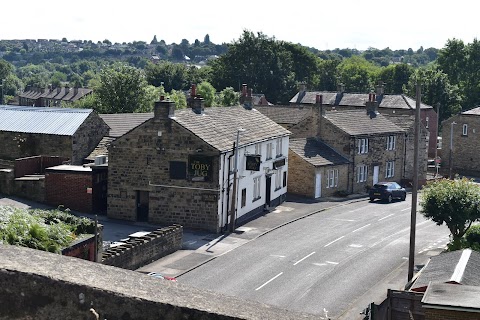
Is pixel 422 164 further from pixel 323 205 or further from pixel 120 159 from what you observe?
pixel 120 159

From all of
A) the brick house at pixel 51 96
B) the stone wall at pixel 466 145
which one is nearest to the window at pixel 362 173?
the stone wall at pixel 466 145

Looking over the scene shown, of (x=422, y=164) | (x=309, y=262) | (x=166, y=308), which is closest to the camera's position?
(x=166, y=308)

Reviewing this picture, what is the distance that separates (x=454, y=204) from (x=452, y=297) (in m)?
20.7

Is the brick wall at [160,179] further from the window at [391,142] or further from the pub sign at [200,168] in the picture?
the window at [391,142]

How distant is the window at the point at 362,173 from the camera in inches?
2356

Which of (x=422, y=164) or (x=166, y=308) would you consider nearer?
(x=166, y=308)

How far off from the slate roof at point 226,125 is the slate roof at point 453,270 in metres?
18.2

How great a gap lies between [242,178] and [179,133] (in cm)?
521

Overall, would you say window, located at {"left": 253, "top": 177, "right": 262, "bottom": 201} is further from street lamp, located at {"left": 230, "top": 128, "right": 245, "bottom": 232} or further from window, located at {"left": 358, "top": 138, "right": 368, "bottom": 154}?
window, located at {"left": 358, "top": 138, "right": 368, "bottom": 154}

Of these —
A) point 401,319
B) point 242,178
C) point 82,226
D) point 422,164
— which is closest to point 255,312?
point 401,319

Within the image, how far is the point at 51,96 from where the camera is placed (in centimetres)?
15850

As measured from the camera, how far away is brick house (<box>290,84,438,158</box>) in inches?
3405

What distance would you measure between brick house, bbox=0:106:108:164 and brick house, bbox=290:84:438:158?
4218 centimetres

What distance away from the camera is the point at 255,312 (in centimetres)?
707
